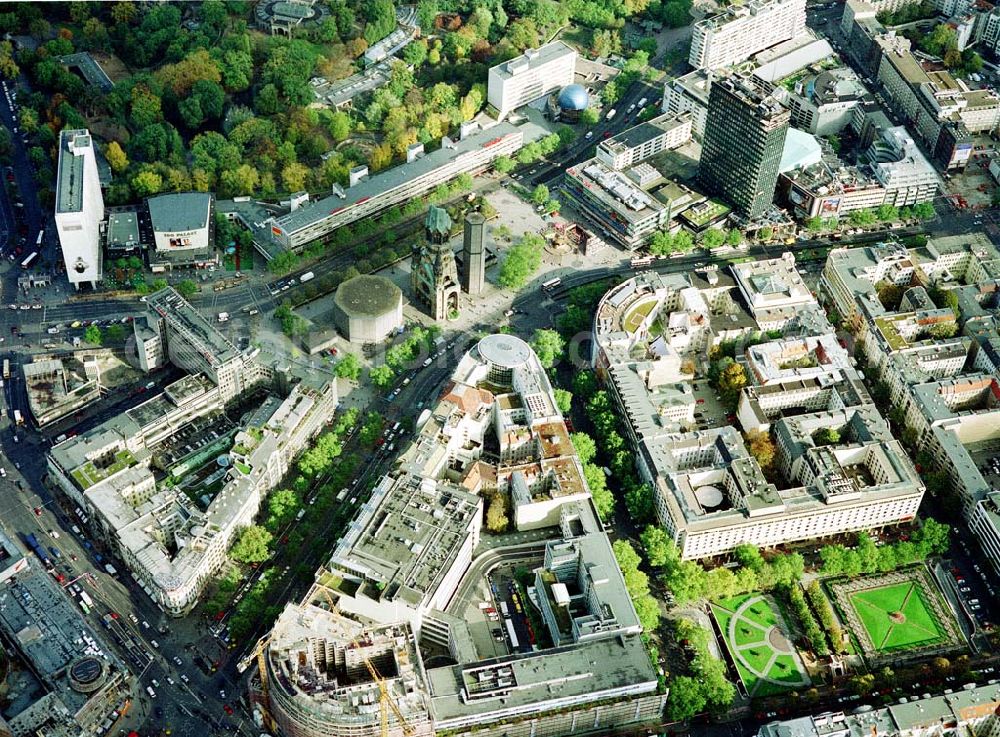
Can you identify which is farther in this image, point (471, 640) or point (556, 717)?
point (471, 640)

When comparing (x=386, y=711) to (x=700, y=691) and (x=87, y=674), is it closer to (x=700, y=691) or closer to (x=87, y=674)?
(x=87, y=674)

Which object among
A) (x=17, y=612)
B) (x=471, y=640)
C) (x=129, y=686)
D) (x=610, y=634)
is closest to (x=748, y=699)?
(x=610, y=634)

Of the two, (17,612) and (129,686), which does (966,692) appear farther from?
(17,612)

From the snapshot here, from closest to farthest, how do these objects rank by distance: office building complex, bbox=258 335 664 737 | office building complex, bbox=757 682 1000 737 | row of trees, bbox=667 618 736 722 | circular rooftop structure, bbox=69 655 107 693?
1. office building complex, bbox=757 682 1000 737
2. office building complex, bbox=258 335 664 737
3. circular rooftop structure, bbox=69 655 107 693
4. row of trees, bbox=667 618 736 722

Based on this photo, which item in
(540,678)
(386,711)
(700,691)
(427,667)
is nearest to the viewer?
(386,711)

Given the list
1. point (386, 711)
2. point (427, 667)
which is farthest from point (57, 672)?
point (427, 667)

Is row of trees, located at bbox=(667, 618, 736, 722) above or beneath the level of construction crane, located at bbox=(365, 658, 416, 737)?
beneath

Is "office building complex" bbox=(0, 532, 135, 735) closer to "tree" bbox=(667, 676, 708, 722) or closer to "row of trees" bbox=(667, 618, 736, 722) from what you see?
"tree" bbox=(667, 676, 708, 722)

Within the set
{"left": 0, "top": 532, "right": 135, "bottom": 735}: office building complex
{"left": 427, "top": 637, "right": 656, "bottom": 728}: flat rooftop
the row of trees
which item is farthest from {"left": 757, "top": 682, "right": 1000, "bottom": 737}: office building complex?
{"left": 0, "top": 532, "right": 135, "bottom": 735}: office building complex
